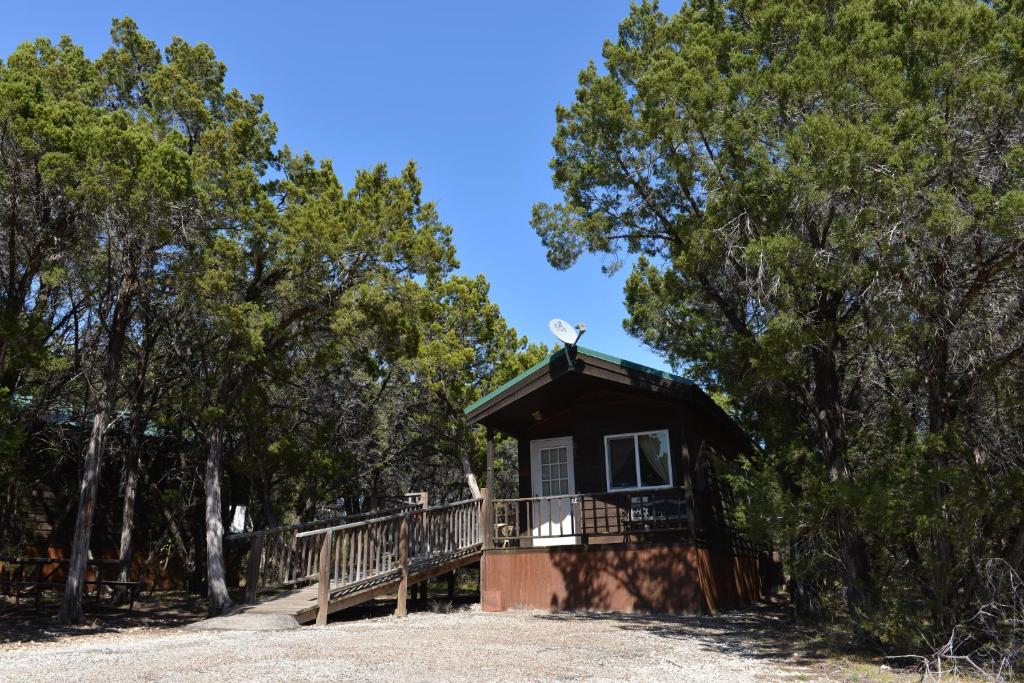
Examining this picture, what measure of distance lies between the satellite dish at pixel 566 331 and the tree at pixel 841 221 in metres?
1.46

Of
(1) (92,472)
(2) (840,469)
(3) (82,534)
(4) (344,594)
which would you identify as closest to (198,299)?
(1) (92,472)

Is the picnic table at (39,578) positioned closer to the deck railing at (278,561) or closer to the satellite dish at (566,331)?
the deck railing at (278,561)

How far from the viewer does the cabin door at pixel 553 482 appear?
45.8 feet

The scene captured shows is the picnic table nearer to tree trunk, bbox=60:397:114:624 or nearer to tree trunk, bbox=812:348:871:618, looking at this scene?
tree trunk, bbox=60:397:114:624

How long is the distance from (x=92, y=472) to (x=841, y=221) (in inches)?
438

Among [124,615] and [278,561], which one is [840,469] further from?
[124,615]

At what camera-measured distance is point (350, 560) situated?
10914 millimetres

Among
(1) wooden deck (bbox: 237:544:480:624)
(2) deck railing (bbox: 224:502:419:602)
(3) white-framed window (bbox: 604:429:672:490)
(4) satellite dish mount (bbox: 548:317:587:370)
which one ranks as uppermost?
(4) satellite dish mount (bbox: 548:317:587:370)

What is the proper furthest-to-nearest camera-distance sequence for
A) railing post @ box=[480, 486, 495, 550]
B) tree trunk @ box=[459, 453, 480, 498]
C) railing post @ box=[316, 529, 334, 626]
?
tree trunk @ box=[459, 453, 480, 498] < railing post @ box=[480, 486, 495, 550] < railing post @ box=[316, 529, 334, 626]

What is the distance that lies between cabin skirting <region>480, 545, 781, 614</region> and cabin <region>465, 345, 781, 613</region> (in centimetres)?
2

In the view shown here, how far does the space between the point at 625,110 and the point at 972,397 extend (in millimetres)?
5679

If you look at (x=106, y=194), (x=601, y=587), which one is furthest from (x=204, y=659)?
(x=601, y=587)

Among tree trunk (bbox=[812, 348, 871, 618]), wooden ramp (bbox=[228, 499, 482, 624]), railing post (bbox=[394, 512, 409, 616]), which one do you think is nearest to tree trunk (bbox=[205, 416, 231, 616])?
wooden ramp (bbox=[228, 499, 482, 624])

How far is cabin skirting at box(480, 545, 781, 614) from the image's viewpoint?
1175cm
